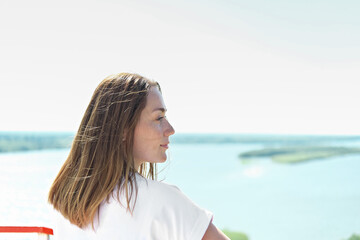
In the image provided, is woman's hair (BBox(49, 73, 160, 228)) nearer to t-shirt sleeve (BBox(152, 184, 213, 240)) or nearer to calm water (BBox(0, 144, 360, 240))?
t-shirt sleeve (BBox(152, 184, 213, 240))

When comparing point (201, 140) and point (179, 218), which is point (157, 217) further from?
point (201, 140)

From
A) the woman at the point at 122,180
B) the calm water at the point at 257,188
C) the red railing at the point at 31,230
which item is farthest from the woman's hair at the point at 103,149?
the calm water at the point at 257,188

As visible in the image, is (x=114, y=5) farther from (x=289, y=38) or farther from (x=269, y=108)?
(x=269, y=108)

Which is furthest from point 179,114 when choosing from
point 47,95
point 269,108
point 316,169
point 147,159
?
point 147,159

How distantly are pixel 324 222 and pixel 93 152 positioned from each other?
79.7 ft

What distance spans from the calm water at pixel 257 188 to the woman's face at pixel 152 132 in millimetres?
21102

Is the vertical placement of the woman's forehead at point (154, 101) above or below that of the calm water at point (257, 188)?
above

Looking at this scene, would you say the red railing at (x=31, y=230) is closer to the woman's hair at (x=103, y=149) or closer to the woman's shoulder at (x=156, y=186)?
the woman's hair at (x=103, y=149)

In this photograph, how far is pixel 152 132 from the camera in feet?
2.85

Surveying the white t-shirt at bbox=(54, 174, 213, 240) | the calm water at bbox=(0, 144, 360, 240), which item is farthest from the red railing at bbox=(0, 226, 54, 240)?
the calm water at bbox=(0, 144, 360, 240)

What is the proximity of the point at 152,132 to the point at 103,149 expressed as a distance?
3.8 inches

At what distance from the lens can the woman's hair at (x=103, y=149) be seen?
0.82m

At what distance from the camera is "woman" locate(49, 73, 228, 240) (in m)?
0.76

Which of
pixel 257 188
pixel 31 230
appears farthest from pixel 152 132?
pixel 257 188
